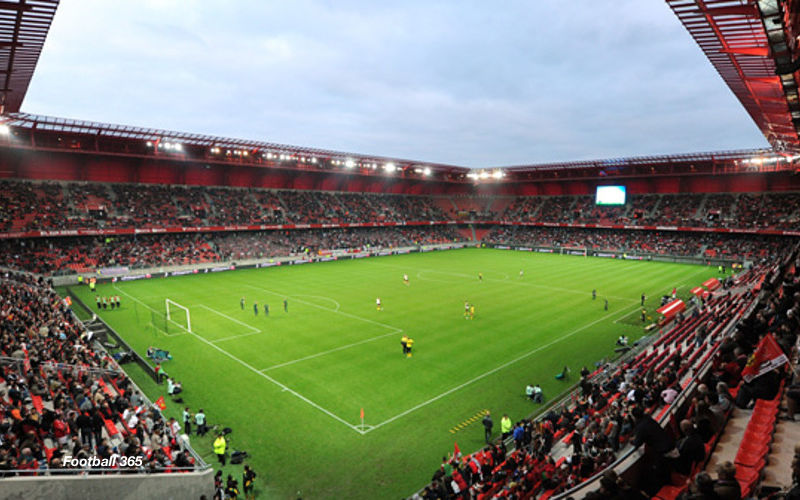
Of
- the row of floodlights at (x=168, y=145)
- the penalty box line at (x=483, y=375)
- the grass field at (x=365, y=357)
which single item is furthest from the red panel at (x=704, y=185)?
the row of floodlights at (x=168, y=145)

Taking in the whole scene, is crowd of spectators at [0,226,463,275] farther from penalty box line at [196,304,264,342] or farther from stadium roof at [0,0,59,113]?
stadium roof at [0,0,59,113]

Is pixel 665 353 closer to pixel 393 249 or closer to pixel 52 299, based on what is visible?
pixel 52 299

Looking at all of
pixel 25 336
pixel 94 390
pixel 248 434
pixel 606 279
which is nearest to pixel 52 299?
pixel 25 336

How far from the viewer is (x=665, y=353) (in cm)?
1820

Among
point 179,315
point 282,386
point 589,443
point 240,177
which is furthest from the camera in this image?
point 240,177

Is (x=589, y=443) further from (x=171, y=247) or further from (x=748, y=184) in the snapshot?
(x=748, y=184)

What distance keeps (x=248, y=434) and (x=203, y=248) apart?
44117mm

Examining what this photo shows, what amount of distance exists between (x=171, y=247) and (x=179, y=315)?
25.0m

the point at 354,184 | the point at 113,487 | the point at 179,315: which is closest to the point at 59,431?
the point at 113,487

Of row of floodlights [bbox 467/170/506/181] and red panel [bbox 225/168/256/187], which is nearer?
red panel [bbox 225/168/256/187]

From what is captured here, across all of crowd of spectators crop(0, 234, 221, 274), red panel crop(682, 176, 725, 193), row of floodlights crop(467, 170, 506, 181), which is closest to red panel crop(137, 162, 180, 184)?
crowd of spectators crop(0, 234, 221, 274)

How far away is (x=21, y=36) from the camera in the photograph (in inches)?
630

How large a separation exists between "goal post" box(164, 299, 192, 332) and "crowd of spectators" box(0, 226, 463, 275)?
17532 millimetres

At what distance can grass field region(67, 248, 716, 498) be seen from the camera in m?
15.0
